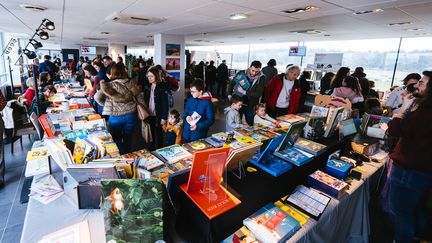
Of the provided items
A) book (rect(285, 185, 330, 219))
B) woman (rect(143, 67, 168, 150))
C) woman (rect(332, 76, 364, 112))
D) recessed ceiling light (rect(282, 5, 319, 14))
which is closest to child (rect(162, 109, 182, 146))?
woman (rect(143, 67, 168, 150))

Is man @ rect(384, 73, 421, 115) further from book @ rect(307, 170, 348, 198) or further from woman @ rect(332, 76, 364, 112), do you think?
book @ rect(307, 170, 348, 198)

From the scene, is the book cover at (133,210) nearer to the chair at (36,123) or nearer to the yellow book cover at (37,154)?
the yellow book cover at (37,154)

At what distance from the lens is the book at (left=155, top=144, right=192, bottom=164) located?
1.87m

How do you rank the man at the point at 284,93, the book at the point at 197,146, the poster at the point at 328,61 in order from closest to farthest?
the book at the point at 197,146 < the man at the point at 284,93 < the poster at the point at 328,61

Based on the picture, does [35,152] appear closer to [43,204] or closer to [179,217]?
[43,204]

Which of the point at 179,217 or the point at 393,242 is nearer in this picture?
the point at 179,217

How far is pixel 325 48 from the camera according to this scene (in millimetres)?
9641

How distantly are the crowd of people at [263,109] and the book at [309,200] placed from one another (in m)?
0.86

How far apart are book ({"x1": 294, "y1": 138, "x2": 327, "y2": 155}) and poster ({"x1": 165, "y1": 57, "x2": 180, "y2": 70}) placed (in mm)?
5109

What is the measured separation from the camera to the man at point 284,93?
360 centimetres

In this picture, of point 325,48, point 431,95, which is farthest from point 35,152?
point 325,48

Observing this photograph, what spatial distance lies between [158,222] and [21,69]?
957 centimetres

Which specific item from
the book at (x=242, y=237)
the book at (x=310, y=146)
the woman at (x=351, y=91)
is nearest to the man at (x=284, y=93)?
the woman at (x=351, y=91)

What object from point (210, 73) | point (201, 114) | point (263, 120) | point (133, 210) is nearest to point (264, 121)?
point (263, 120)
